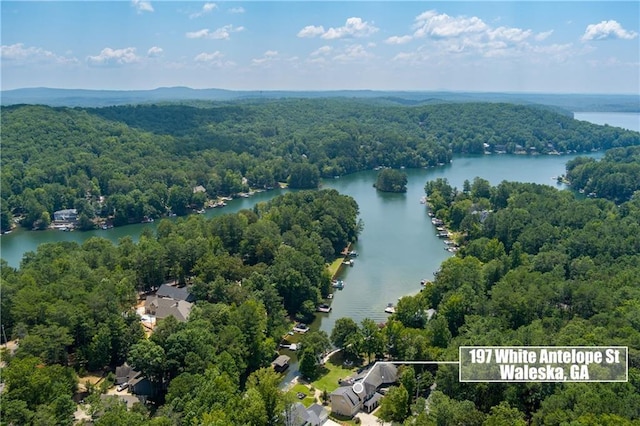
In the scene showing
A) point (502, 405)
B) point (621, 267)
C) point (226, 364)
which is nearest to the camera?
point (502, 405)

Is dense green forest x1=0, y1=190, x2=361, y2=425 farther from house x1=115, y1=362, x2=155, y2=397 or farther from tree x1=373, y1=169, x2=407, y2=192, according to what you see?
tree x1=373, y1=169, x2=407, y2=192

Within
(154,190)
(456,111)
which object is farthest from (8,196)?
(456,111)

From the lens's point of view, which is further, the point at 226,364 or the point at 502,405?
the point at 226,364

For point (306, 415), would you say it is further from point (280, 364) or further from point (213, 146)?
point (213, 146)

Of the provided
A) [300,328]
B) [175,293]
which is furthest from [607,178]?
[175,293]

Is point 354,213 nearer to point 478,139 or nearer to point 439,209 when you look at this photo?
point 439,209

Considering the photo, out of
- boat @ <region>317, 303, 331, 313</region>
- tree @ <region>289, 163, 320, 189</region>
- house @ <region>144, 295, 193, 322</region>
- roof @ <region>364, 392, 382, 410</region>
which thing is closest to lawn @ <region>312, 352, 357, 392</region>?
roof @ <region>364, 392, 382, 410</region>
